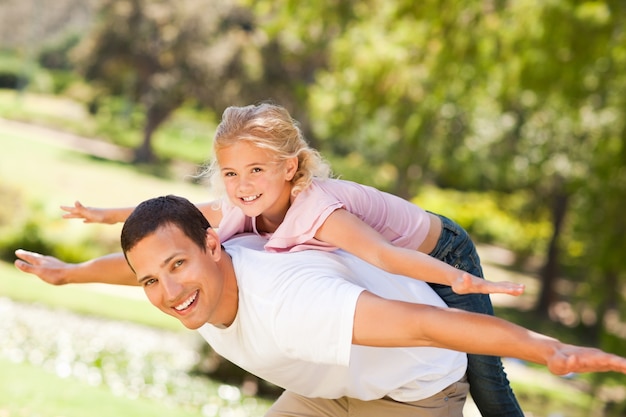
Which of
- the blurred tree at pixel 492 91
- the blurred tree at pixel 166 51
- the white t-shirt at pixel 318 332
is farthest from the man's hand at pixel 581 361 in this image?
the blurred tree at pixel 166 51

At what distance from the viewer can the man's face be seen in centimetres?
282

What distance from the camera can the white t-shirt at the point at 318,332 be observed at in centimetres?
259

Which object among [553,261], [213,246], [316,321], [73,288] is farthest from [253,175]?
[553,261]

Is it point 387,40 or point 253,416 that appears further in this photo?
point 387,40

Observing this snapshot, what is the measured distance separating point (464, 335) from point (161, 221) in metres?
1.03

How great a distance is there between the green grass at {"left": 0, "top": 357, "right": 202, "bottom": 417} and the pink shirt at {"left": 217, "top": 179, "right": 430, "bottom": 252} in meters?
3.22

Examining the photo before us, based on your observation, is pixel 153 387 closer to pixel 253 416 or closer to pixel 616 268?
pixel 253 416

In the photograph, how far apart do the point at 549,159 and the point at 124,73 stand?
74.2ft

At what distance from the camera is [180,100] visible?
38.6 m

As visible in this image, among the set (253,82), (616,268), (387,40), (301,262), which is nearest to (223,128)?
(301,262)

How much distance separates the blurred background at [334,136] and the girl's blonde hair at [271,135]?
510 mm

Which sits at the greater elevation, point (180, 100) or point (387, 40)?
point (387, 40)

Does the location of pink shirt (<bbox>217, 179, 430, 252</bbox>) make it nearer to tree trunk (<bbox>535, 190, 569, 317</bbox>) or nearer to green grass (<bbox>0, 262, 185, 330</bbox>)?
green grass (<bbox>0, 262, 185, 330</bbox>)

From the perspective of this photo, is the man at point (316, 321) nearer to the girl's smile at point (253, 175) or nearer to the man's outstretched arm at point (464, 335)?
the man's outstretched arm at point (464, 335)
